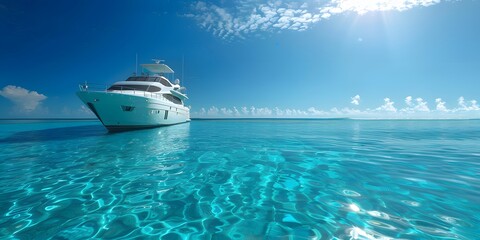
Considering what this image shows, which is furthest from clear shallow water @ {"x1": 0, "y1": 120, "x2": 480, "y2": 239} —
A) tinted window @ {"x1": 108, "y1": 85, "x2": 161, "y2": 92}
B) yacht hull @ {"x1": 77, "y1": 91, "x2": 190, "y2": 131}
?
tinted window @ {"x1": 108, "y1": 85, "x2": 161, "y2": 92}

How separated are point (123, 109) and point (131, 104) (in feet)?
2.11

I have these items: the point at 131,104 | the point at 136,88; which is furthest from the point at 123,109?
the point at 136,88

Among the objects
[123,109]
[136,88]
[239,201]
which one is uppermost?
[136,88]

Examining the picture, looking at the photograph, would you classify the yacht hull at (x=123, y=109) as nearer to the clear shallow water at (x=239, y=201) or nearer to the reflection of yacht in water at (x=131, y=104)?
the reflection of yacht in water at (x=131, y=104)

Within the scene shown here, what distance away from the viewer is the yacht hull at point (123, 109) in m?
13.0

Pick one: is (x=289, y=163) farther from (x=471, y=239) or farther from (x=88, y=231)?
(x=88, y=231)

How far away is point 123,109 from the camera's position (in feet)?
45.9

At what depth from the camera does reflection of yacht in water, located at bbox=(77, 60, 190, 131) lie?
13.1 metres

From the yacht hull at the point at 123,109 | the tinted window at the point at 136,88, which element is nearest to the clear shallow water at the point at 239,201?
the yacht hull at the point at 123,109

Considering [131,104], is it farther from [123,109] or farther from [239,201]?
[239,201]

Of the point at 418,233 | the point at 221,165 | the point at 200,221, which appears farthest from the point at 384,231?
the point at 221,165

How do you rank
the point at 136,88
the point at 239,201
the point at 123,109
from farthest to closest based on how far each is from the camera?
the point at 136,88
the point at 123,109
the point at 239,201

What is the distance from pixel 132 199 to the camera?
3.14 meters

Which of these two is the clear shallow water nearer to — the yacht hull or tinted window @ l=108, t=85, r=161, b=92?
the yacht hull
